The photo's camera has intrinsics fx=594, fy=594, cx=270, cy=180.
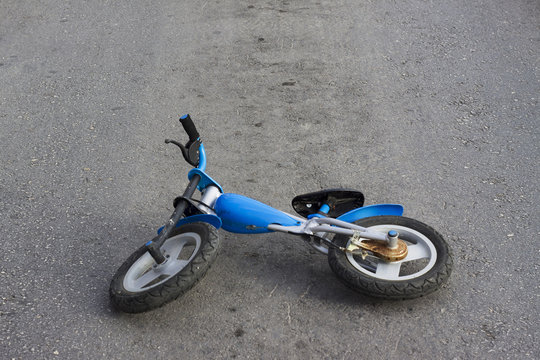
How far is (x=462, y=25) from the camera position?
22.1 ft

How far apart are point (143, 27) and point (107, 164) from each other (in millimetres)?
2854

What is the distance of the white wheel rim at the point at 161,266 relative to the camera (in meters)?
3.42

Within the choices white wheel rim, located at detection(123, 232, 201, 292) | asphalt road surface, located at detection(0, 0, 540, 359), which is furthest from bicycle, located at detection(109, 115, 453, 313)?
asphalt road surface, located at detection(0, 0, 540, 359)

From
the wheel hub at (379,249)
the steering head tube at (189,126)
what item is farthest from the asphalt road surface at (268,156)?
the steering head tube at (189,126)

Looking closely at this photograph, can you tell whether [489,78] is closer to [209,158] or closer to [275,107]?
[275,107]

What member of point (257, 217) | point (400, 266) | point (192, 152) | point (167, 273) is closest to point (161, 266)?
point (167, 273)

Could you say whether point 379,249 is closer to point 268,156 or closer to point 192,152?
point 192,152

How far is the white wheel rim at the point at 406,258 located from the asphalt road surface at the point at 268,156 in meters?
0.18

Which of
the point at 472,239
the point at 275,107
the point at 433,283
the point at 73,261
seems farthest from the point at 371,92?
the point at 73,261

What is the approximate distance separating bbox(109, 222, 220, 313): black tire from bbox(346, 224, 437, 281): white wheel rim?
83 cm

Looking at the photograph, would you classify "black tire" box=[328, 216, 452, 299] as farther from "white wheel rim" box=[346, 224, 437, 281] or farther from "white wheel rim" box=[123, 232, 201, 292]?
"white wheel rim" box=[123, 232, 201, 292]

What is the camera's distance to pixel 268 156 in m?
4.83

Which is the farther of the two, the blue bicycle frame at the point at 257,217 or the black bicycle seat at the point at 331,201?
the black bicycle seat at the point at 331,201

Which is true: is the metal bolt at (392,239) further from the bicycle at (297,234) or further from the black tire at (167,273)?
the black tire at (167,273)
